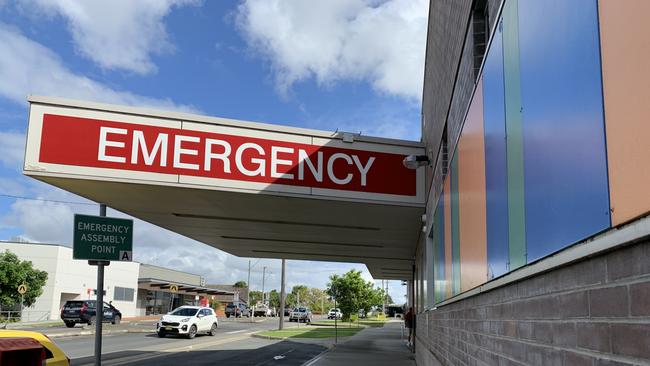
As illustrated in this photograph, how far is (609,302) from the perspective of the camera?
5.97 feet

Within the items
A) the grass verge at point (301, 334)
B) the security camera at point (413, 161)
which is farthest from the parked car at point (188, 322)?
the security camera at point (413, 161)

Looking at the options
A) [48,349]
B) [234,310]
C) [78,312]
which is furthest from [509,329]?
[234,310]

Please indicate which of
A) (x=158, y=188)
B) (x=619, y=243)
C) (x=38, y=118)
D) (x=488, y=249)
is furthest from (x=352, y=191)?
(x=619, y=243)

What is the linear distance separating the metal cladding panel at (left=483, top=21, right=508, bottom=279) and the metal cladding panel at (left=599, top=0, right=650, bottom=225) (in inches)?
61.6

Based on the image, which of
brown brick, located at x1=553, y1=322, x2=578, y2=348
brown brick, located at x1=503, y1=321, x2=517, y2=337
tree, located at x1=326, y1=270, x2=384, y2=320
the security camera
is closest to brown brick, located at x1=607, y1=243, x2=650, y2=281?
brown brick, located at x1=553, y1=322, x2=578, y2=348

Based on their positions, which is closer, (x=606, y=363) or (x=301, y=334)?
(x=606, y=363)

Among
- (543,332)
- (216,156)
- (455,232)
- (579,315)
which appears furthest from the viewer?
(216,156)

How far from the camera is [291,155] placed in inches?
466

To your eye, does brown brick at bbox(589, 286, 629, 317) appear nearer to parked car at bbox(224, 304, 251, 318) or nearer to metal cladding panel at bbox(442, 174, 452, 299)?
metal cladding panel at bbox(442, 174, 452, 299)

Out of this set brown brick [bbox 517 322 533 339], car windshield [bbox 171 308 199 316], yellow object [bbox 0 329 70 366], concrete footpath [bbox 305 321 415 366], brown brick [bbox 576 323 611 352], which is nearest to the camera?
brown brick [bbox 576 323 611 352]

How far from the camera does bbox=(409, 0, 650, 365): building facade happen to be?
166cm

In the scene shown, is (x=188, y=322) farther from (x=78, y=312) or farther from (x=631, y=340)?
(x=631, y=340)

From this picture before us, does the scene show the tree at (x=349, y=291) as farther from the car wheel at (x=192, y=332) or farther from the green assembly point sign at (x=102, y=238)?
the green assembly point sign at (x=102, y=238)

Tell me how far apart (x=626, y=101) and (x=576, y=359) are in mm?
969
